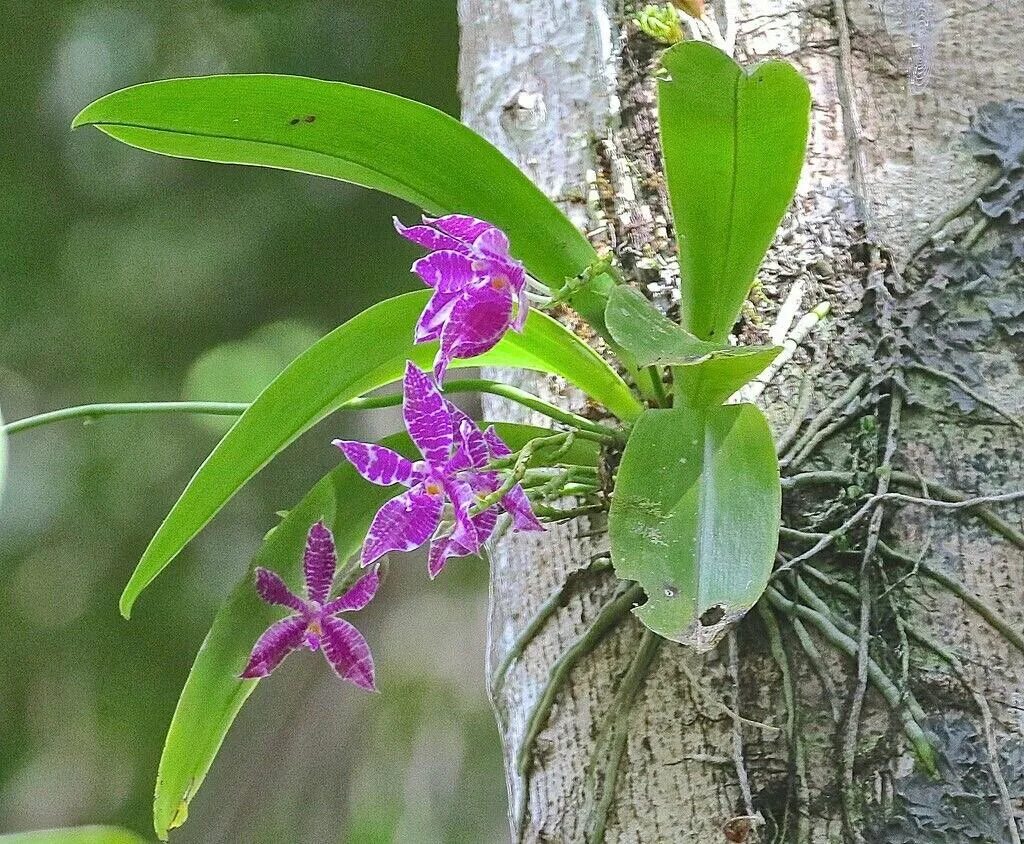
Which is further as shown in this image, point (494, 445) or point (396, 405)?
point (396, 405)

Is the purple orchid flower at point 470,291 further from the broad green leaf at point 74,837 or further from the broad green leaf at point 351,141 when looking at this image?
the broad green leaf at point 74,837


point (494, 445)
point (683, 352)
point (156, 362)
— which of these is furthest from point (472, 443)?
point (156, 362)

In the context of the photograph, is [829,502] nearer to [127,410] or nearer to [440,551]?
[440,551]

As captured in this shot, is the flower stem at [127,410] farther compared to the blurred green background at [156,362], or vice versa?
the blurred green background at [156,362]

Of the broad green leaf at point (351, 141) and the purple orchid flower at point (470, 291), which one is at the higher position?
the broad green leaf at point (351, 141)

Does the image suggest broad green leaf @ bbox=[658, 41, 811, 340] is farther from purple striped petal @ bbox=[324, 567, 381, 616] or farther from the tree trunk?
purple striped petal @ bbox=[324, 567, 381, 616]

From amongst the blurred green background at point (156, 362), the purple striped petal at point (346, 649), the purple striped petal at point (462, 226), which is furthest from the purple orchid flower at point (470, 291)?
the blurred green background at point (156, 362)
